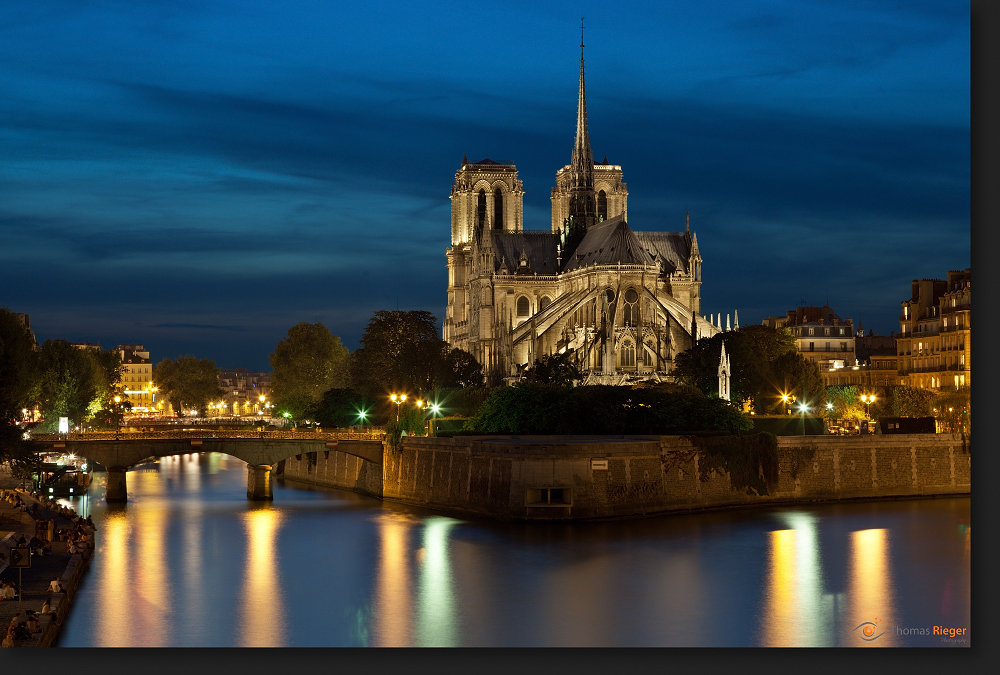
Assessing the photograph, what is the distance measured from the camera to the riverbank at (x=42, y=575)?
26.9m

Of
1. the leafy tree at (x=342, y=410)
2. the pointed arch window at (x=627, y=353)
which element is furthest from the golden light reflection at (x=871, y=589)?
the pointed arch window at (x=627, y=353)

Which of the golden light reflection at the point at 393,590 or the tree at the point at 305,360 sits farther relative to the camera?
the tree at the point at 305,360

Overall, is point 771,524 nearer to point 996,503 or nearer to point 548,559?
point 548,559

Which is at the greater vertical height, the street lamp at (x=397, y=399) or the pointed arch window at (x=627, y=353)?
the pointed arch window at (x=627, y=353)

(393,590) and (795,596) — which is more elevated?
(393,590)

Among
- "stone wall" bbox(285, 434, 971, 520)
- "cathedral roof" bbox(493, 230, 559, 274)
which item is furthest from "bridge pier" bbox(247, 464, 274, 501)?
"cathedral roof" bbox(493, 230, 559, 274)

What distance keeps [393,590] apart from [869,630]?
13047 millimetres

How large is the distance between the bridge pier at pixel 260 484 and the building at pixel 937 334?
3920cm

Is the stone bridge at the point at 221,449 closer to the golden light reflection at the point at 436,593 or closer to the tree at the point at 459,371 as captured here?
the golden light reflection at the point at 436,593

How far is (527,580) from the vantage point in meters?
36.5

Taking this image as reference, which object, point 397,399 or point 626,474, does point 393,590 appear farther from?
point 397,399

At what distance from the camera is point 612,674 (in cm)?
2569

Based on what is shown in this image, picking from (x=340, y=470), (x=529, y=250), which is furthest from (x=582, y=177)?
(x=340, y=470)

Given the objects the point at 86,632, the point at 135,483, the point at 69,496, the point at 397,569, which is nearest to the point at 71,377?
the point at 135,483
